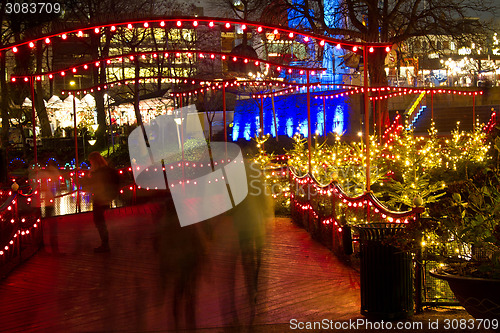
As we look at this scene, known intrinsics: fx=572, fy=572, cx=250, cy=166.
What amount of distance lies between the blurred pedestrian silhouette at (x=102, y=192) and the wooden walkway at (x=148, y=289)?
1.13 ft

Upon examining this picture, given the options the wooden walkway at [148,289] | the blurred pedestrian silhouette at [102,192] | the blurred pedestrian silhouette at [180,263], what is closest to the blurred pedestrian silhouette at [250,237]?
the wooden walkway at [148,289]

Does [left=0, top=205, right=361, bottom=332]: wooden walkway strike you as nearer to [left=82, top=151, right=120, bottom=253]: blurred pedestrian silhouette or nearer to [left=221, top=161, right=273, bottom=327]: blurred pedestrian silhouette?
[left=221, top=161, right=273, bottom=327]: blurred pedestrian silhouette

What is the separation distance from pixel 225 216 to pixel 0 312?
7.16 metres

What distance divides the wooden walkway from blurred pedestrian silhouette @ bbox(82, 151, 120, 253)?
35 cm

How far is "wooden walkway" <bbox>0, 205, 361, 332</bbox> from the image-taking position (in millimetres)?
6320

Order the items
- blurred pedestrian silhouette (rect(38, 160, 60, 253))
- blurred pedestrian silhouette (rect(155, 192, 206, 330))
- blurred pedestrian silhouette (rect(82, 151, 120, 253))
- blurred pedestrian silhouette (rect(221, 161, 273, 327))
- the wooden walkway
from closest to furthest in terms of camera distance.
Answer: the wooden walkway
blurred pedestrian silhouette (rect(155, 192, 206, 330))
blurred pedestrian silhouette (rect(221, 161, 273, 327))
blurred pedestrian silhouette (rect(82, 151, 120, 253))
blurred pedestrian silhouette (rect(38, 160, 60, 253))

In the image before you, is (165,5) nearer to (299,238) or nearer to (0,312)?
(299,238)

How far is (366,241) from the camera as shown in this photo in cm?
609

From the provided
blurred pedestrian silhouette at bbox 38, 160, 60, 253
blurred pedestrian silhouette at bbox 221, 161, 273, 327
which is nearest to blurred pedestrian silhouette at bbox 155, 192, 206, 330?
blurred pedestrian silhouette at bbox 221, 161, 273, 327

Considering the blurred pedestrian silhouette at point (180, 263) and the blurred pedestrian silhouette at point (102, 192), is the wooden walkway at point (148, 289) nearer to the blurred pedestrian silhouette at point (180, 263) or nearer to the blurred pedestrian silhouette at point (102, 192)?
the blurred pedestrian silhouette at point (180, 263)

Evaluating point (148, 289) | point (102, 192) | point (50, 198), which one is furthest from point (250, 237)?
point (50, 198)

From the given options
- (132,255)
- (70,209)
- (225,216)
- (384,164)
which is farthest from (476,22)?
(132,255)

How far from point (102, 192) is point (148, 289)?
311 centimetres

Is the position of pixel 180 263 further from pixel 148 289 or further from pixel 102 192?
pixel 102 192
